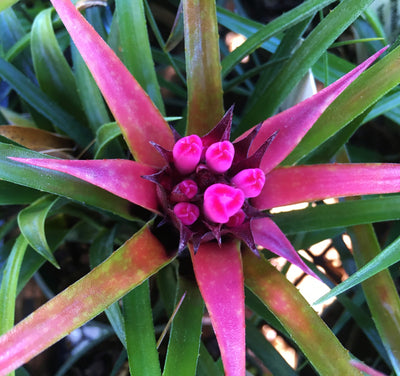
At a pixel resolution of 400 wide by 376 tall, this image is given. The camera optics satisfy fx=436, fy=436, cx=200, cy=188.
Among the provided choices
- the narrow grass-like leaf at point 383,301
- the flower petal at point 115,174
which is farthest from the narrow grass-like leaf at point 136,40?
the narrow grass-like leaf at point 383,301

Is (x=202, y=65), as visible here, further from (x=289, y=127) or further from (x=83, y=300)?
(x=83, y=300)

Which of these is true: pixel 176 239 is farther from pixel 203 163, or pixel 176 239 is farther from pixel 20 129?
pixel 20 129

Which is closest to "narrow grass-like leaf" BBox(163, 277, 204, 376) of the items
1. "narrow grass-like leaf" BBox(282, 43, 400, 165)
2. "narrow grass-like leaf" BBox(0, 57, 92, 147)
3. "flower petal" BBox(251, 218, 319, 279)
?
"flower petal" BBox(251, 218, 319, 279)

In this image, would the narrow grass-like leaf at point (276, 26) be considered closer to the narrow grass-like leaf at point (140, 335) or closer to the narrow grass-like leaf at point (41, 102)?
the narrow grass-like leaf at point (41, 102)

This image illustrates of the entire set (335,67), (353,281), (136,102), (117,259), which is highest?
(335,67)

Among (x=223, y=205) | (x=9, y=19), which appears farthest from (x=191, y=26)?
(x=9, y=19)

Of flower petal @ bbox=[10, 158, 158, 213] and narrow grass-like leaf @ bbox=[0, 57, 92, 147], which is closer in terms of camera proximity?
flower petal @ bbox=[10, 158, 158, 213]

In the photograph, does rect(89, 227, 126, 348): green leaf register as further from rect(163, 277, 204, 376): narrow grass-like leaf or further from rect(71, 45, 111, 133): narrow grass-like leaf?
rect(71, 45, 111, 133): narrow grass-like leaf
